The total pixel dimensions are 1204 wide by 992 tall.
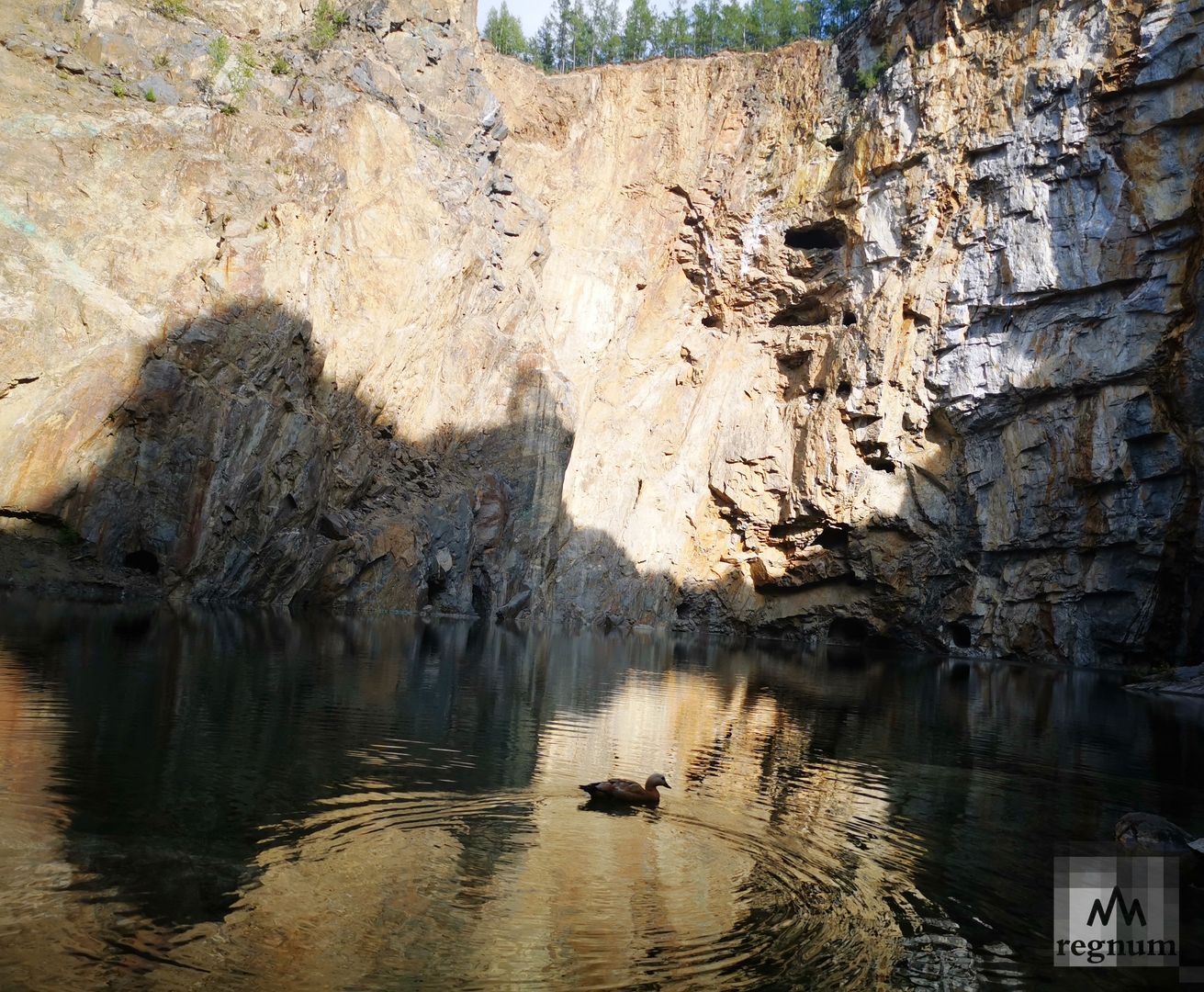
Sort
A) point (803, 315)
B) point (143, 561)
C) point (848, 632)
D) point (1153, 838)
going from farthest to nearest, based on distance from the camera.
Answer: point (803, 315) < point (848, 632) < point (143, 561) < point (1153, 838)

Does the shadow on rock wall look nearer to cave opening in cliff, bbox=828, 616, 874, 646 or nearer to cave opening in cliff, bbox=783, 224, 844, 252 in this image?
cave opening in cliff, bbox=828, 616, 874, 646

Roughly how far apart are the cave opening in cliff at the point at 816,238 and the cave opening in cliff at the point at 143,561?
142 feet

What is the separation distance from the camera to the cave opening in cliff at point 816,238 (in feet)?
202

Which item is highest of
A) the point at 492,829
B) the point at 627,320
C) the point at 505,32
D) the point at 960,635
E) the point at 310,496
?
the point at 505,32

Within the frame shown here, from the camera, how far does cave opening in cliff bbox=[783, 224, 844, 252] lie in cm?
6156

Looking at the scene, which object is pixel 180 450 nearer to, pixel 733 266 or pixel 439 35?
pixel 439 35

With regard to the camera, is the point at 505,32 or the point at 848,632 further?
the point at 505,32

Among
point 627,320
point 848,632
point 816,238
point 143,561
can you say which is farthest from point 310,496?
point 816,238

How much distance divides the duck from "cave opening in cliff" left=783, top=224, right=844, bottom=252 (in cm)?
5448

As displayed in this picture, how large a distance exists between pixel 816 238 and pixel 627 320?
1350 centimetres

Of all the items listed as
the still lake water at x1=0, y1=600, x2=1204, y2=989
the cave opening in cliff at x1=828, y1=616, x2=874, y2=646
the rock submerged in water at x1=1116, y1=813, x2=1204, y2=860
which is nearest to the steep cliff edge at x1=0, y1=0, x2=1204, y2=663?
the cave opening in cliff at x1=828, y1=616, x2=874, y2=646

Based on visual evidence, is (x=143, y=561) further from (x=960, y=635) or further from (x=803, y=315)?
(x=803, y=315)

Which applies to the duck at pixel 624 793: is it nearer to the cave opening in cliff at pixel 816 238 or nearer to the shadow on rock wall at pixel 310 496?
the shadow on rock wall at pixel 310 496

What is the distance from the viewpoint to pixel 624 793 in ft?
40.1
